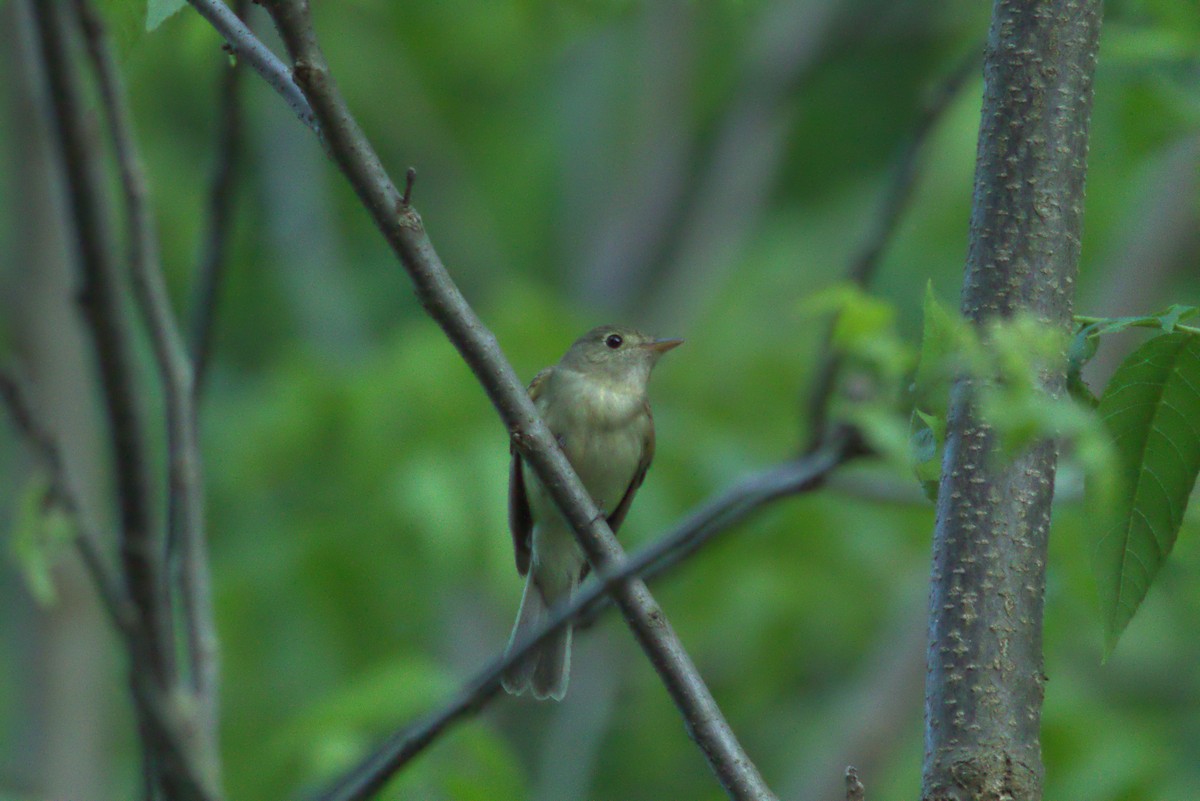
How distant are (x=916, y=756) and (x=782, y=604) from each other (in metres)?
1.20

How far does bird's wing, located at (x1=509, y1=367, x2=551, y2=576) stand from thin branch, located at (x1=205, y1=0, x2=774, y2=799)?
2494mm

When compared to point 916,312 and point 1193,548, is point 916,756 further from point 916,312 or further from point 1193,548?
point 916,312

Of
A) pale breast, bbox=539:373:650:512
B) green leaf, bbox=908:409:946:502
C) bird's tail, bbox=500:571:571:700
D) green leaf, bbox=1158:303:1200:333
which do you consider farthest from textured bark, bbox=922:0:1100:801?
pale breast, bbox=539:373:650:512

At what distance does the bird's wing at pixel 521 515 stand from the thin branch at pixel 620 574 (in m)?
2.53

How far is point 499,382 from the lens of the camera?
8.00ft

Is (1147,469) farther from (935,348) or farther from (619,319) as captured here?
(619,319)

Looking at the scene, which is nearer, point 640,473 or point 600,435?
point 600,435

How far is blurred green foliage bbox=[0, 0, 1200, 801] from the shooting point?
6227mm

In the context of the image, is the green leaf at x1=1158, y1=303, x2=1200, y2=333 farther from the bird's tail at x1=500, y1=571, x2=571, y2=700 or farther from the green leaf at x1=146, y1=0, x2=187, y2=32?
the bird's tail at x1=500, y1=571, x2=571, y2=700

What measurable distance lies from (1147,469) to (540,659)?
304 cm

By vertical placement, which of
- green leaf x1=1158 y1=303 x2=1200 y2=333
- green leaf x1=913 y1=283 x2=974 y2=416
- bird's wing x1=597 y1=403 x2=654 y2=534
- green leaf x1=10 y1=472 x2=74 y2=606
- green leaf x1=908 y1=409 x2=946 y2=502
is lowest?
bird's wing x1=597 y1=403 x2=654 y2=534

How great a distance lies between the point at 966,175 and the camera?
8.90m

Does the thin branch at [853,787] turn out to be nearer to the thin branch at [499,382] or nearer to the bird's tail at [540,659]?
the thin branch at [499,382]

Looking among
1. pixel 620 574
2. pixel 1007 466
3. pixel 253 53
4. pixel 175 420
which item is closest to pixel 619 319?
pixel 175 420
